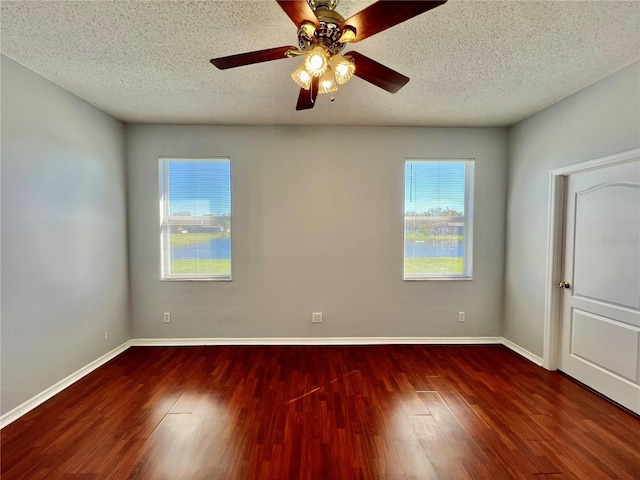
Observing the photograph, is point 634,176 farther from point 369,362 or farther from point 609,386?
point 369,362

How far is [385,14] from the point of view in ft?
3.69

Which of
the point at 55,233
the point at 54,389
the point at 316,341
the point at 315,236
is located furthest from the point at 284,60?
the point at 54,389

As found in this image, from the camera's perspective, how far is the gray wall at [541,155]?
6.57ft

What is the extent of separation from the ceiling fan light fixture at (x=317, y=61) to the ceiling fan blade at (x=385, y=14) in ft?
0.51

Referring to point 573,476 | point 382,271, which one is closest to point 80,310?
point 382,271

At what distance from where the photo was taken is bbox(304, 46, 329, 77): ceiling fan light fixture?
1269mm

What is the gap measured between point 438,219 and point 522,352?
175cm

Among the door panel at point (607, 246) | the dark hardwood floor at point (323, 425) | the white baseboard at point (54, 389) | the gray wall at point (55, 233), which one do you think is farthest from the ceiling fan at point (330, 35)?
the white baseboard at point (54, 389)

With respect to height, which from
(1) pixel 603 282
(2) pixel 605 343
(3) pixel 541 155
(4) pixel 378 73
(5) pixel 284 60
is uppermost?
(5) pixel 284 60

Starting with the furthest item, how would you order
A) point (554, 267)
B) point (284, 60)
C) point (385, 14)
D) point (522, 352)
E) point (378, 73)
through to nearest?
point (522, 352)
point (554, 267)
point (284, 60)
point (378, 73)
point (385, 14)

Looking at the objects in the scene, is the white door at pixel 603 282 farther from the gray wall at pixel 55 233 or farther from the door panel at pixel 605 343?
the gray wall at pixel 55 233

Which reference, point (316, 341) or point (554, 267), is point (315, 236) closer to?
point (316, 341)

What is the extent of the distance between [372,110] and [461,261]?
212 centimetres

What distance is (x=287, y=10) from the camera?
1.14 metres
